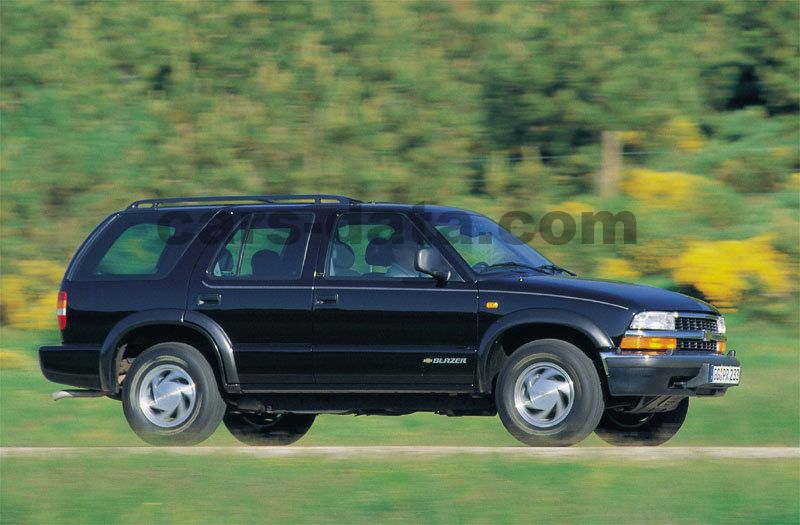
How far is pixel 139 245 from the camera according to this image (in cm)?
914

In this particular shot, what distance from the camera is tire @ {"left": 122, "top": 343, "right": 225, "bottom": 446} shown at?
29.5ft

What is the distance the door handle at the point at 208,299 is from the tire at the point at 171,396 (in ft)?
1.22

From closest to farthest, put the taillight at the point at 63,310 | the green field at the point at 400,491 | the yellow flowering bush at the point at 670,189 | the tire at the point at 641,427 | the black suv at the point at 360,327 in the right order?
1. the green field at the point at 400,491
2. the black suv at the point at 360,327
3. the taillight at the point at 63,310
4. the tire at the point at 641,427
5. the yellow flowering bush at the point at 670,189

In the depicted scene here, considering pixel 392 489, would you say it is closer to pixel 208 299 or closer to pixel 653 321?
pixel 653 321

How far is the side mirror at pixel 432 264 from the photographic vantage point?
8352 millimetres

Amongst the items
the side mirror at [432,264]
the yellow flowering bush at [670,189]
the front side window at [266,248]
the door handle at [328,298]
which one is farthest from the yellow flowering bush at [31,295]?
the side mirror at [432,264]

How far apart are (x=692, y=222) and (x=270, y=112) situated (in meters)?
7.25

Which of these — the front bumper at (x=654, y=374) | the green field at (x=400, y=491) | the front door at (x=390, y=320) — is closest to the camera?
the green field at (x=400, y=491)

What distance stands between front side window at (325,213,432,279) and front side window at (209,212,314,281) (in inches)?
9.4

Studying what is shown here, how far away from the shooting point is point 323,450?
8.27 m

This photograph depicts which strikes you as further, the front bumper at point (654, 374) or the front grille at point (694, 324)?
the front grille at point (694, 324)

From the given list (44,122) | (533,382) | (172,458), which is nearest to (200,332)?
(172,458)

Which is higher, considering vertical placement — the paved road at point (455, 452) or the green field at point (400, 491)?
the paved road at point (455, 452)

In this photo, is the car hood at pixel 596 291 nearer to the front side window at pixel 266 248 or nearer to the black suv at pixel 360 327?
the black suv at pixel 360 327
